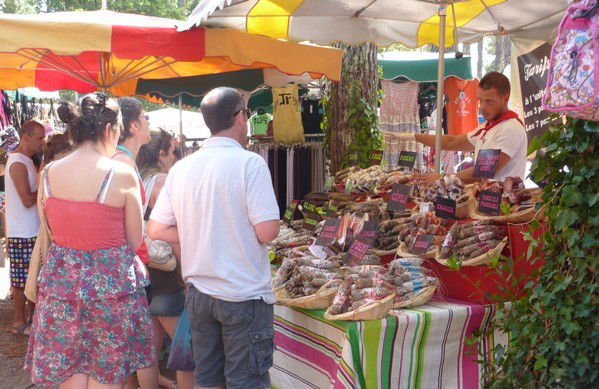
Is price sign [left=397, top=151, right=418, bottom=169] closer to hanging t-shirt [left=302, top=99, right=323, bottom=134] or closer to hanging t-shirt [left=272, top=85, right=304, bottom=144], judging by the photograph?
hanging t-shirt [left=272, top=85, right=304, bottom=144]

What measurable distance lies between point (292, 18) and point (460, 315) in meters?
3.37

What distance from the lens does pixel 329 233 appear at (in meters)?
3.92

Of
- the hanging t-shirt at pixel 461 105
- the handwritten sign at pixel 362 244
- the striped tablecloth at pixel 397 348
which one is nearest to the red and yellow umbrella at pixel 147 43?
the handwritten sign at pixel 362 244

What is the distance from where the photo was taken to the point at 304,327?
11.2 feet

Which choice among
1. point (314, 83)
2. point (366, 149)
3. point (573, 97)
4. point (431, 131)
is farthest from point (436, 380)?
point (431, 131)

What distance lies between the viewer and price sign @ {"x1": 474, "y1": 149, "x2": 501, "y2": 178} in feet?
12.5

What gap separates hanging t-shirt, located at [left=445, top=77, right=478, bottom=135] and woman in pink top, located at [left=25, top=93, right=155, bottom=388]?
7.71 m

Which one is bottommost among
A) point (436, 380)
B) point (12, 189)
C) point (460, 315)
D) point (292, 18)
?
point (436, 380)

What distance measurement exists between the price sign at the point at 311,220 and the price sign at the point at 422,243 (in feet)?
4.02

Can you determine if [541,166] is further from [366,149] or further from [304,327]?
[366,149]

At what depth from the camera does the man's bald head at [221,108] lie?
2795 millimetres

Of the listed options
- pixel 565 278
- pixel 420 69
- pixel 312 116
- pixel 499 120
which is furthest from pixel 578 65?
pixel 420 69

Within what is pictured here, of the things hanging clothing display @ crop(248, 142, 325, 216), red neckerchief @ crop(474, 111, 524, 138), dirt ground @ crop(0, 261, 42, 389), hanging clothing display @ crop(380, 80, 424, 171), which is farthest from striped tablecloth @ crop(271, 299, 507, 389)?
hanging clothing display @ crop(380, 80, 424, 171)

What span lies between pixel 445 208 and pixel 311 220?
1.26m
